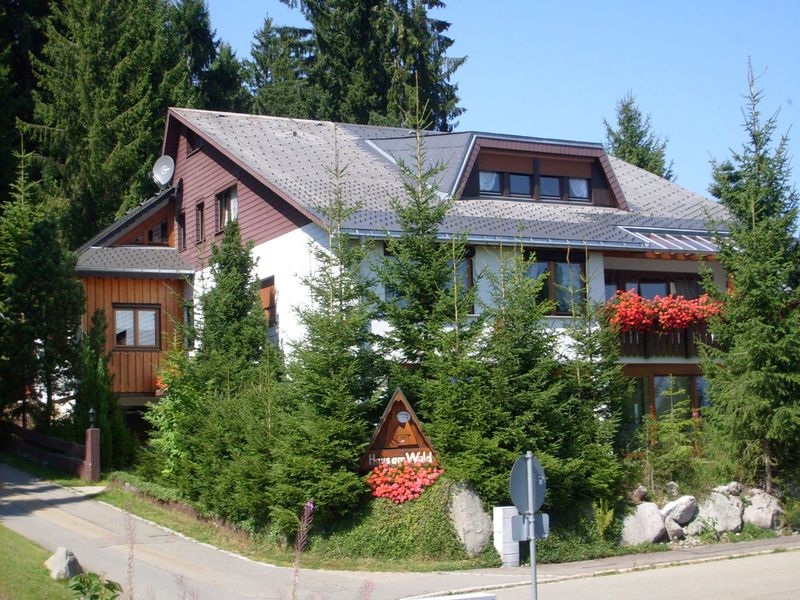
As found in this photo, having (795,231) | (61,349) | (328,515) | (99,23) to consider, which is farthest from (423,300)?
(99,23)

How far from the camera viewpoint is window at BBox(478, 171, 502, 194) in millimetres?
29125

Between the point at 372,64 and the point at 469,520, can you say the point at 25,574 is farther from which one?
the point at 372,64

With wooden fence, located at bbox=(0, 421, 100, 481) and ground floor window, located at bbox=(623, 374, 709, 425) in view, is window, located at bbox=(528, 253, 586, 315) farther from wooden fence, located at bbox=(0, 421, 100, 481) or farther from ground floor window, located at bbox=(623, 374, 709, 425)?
wooden fence, located at bbox=(0, 421, 100, 481)

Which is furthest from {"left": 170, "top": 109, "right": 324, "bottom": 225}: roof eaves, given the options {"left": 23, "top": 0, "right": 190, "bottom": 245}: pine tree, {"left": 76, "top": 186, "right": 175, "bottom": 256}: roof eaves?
{"left": 23, "top": 0, "right": 190, "bottom": 245}: pine tree

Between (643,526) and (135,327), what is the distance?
50.4 feet

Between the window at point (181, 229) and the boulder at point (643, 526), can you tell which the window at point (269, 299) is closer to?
the window at point (181, 229)

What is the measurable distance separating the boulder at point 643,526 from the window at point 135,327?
47.9 ft

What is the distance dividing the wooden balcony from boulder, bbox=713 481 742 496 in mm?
5594

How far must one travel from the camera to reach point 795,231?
74.2ft

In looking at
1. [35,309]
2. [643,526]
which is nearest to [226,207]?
[35,309]

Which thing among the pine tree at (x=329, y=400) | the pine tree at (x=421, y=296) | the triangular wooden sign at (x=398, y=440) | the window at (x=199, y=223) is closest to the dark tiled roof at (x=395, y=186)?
the pine tree at (x=421, y=296)

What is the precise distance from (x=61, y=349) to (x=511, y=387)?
11958 mm

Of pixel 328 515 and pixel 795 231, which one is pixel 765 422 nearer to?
pixel 795 231

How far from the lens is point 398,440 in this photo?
62.1 feet
